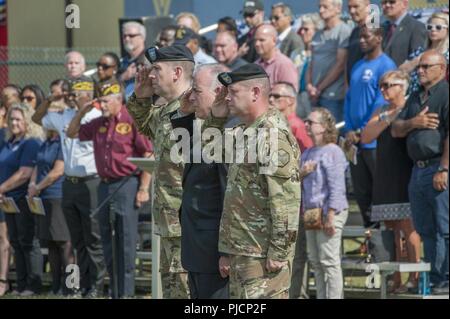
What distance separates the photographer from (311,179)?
1096 centimetres

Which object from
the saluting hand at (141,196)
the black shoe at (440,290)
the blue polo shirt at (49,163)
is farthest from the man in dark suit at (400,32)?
the blue polo shirt at (49,163)

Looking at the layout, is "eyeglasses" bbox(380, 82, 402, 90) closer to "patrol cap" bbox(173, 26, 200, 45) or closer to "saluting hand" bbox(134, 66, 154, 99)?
"patrol cap" bbox(173, 26, 200, 45)

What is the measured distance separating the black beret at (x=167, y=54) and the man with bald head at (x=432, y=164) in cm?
349

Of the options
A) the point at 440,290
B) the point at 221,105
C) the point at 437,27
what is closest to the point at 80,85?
the point at 437,27

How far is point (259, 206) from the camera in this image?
707cm

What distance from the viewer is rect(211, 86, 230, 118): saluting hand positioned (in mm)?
7398

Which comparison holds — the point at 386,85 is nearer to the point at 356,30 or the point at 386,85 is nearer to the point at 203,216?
the point at 356,30

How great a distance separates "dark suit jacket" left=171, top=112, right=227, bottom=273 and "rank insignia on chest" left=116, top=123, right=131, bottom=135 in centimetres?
442

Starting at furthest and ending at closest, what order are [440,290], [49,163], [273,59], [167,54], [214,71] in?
[49,163] < [273,59] < [440,290] < [167,54] < [214,71]

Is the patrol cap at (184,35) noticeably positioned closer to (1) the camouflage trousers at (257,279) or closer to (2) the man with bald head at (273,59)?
(2) the man with bald head at (273,59)

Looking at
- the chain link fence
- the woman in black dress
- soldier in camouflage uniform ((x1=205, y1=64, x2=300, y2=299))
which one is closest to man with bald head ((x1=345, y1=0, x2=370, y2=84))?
the woman in black dress

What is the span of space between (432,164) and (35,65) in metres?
9.02

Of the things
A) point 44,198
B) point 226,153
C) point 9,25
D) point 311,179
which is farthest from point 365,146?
point 9,25

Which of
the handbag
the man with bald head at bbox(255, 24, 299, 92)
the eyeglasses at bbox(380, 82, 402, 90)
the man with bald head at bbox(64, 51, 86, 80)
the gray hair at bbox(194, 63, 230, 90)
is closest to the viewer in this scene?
the gray hair at bbox(194, 63, 230, 90)
